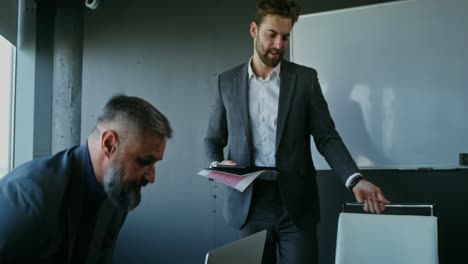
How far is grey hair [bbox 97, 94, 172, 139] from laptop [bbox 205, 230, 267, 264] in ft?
1.45

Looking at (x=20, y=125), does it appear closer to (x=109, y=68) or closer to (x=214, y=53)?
(x=109, y=68)

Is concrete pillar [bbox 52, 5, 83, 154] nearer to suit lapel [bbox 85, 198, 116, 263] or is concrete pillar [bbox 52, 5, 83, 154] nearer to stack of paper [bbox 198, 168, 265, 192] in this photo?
stack of paper [bbox 198, 168, 265, 192]

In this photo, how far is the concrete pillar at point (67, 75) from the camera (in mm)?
3428

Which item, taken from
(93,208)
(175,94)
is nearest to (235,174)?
(93,208)

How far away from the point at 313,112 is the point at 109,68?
2138 mm

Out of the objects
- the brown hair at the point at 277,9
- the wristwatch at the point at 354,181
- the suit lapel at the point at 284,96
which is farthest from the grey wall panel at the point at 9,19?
the wristwatch at the point at 354,181

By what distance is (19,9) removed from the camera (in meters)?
3.35

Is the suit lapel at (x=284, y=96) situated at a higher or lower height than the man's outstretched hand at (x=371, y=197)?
higher

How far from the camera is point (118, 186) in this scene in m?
1.27

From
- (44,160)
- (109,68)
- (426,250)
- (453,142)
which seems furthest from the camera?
(109,68)

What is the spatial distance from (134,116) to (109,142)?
0.10 metres

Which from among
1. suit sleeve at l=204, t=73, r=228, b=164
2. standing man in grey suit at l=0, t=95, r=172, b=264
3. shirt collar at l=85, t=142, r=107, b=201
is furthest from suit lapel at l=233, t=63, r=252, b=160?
shirt collar at l=85, t=142, r=107, b=201

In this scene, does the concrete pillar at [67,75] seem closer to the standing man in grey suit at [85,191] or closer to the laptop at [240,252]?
the standing man in grey suit at [85,191]

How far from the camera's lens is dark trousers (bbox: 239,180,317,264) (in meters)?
1.88
